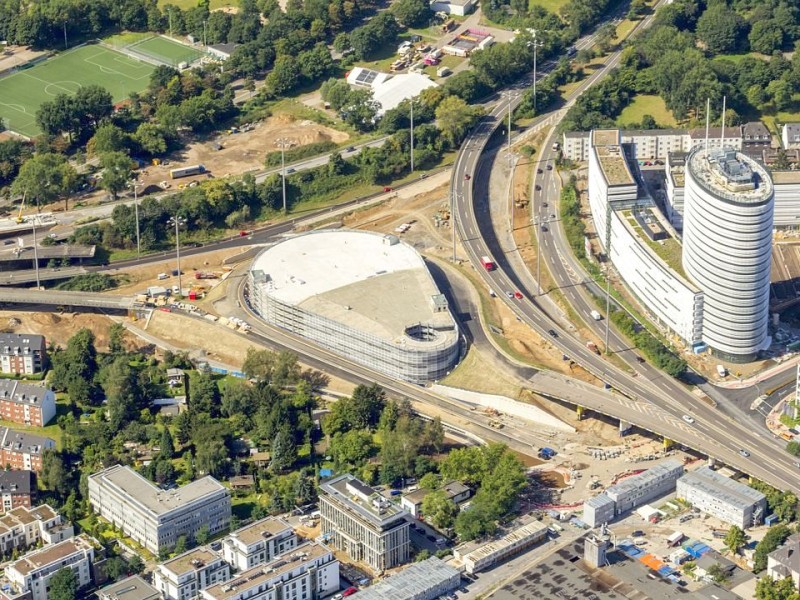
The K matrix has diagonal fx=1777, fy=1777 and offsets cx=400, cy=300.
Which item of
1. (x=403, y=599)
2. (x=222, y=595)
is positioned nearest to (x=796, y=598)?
(x=403, y=599)

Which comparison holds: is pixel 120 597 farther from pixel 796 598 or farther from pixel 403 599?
pixel 796 598

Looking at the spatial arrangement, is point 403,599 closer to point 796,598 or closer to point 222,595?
point 222,595

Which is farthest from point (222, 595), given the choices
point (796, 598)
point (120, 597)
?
point (796, 598)

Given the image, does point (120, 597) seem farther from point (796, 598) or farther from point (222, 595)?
point (796, 598)
